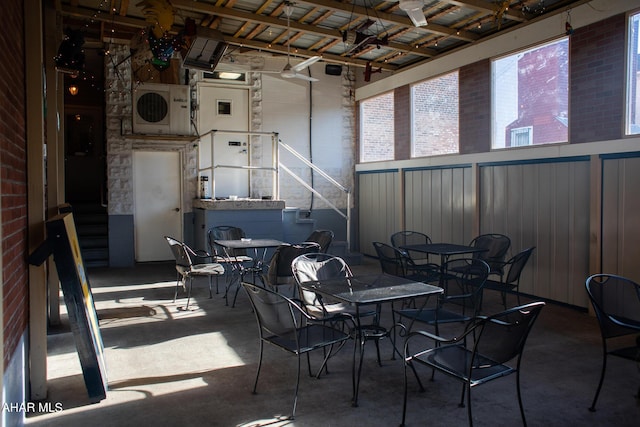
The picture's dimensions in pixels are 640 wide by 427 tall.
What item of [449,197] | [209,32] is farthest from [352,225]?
[209,32]

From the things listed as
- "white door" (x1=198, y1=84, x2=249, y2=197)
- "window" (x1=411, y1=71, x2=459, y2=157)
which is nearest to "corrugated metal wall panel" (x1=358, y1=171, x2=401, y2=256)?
"window" (x1=411, y1=71, x2=459, y2=157)

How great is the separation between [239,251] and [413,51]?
14.5 ft

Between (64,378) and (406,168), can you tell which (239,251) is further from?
(64,378)

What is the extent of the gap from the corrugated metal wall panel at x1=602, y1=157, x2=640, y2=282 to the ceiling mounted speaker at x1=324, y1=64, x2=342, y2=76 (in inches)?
237

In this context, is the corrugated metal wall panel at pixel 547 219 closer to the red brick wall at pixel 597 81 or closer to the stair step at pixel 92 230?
the red brick wall at pixel 597 81

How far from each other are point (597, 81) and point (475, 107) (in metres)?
1.99

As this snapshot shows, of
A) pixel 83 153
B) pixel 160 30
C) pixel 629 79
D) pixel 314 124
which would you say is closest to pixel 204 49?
pixel 160 30

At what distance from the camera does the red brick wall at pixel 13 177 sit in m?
2.49

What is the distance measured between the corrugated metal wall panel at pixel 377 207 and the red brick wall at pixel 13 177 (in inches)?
273

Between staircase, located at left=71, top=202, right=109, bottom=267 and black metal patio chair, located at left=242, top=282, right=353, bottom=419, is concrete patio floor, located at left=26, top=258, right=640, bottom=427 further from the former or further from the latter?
staircase, located at left=71, top=202, right=109, bottom=267

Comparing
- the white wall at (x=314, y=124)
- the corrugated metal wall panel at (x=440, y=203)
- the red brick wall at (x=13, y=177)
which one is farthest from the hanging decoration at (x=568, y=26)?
the red brick wall at (x=13, y=177)

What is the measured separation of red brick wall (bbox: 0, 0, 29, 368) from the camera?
2.49 m

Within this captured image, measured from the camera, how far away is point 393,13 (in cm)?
720

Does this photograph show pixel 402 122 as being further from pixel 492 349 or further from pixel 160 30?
pixel 492 349
